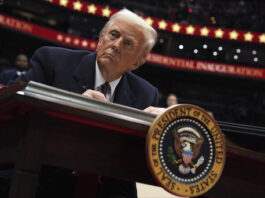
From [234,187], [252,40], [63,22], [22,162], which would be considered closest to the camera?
[22,162]

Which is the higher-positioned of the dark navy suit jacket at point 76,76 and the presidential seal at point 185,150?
the dark navy suit jacket at point 76,76

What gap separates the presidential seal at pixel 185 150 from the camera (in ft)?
1.94

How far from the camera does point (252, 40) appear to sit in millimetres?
12164

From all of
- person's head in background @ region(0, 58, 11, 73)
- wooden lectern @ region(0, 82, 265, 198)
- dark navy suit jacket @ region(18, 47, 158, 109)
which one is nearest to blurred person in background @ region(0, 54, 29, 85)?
dark navy suit jacket @ region(18, 47, 158, 109)

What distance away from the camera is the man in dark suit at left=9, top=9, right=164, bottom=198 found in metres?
1.05

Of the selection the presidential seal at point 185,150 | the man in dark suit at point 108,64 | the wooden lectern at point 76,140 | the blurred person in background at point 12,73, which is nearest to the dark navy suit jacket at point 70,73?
the man in dark suit at point 108,64

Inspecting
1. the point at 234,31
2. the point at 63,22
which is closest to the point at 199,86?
the point at 234,31

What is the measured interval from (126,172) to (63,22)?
1526cm

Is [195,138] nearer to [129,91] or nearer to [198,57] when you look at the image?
[129,91]

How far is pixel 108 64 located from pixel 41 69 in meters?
0.21

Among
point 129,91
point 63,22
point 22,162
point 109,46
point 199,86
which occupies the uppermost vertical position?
point 63,22

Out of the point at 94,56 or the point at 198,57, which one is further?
the point at 198,57

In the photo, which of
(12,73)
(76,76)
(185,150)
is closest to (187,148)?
(185,150)

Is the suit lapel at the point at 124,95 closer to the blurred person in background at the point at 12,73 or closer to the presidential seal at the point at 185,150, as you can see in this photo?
the presidential seal at the point at 185,150
